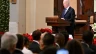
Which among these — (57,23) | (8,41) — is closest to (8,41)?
(8,41)

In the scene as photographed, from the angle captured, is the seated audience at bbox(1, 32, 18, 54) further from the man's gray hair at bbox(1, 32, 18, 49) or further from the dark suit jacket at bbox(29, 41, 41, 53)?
the dark suit jacket at bbox(29, 41, 41, 53)

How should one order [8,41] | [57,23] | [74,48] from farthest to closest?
[57,23] → [8,41] → [74,48]

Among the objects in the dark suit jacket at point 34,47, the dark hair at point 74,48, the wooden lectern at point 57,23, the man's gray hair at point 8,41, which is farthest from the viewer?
the wooden lectern at point 57,23

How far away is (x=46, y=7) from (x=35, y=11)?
424 mm

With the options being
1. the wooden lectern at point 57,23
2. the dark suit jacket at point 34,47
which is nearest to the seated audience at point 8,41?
the dark suit jacket at point 34,47

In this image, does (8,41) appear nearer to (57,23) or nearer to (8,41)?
(8,41)

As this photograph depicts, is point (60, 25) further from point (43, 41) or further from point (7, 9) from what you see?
point (7, 9)

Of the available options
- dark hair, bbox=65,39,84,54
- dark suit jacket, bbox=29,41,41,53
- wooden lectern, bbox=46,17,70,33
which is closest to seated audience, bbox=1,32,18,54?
dark hair, bbox=65,39,84,54

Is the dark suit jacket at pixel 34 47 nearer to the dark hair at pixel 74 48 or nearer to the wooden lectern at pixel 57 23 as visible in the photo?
the dark hair at pixel 74 48

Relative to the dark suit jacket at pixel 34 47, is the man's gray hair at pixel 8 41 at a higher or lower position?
higher

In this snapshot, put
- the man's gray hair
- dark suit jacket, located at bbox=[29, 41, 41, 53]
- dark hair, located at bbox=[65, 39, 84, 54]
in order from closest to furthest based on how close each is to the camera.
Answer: dark hair, located at bbox=[65, 39, 84, 54]
the man's gray hair
dark suit jacket, located at bbox=[29, 41, 41, 53]

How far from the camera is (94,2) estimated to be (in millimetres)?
13359

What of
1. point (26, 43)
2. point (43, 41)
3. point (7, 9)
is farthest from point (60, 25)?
point (7, 9)

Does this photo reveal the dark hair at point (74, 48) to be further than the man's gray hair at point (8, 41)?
No
